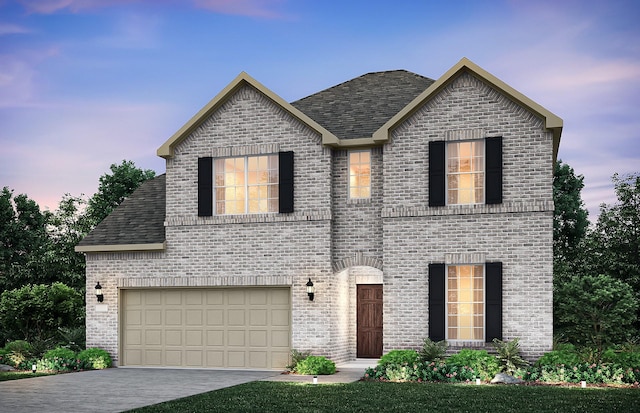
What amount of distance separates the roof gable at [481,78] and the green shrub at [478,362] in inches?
223

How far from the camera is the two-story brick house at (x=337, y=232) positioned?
18.7 m

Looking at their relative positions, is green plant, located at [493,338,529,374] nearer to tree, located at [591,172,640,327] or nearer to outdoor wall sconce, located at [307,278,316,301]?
outdoor wall sconce, located at [307,278,316,301]

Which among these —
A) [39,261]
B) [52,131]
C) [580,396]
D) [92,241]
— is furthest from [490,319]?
[39,261]

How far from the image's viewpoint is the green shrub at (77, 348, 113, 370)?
21.1m

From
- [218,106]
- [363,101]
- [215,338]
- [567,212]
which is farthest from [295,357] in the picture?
[567,212]

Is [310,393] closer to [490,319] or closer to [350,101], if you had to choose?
[490,319]

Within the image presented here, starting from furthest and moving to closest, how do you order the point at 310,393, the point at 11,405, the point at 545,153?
the point at 545,153 < the point at 310,393 < the point at 11,405

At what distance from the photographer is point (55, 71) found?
26531mm

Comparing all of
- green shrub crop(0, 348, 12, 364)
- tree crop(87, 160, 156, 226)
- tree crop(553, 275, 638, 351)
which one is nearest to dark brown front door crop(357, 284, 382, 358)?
tree crop(553, 275, 638, 351)

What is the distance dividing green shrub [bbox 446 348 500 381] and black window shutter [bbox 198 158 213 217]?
7774 millimetres

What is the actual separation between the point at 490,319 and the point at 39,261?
26.8 m

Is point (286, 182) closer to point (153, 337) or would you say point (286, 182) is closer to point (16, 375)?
point (153, 337)

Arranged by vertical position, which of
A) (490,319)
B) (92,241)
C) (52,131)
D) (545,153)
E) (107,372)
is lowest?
(107,372)

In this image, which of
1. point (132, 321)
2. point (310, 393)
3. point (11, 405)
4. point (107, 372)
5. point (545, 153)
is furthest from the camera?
point (132, 321)
